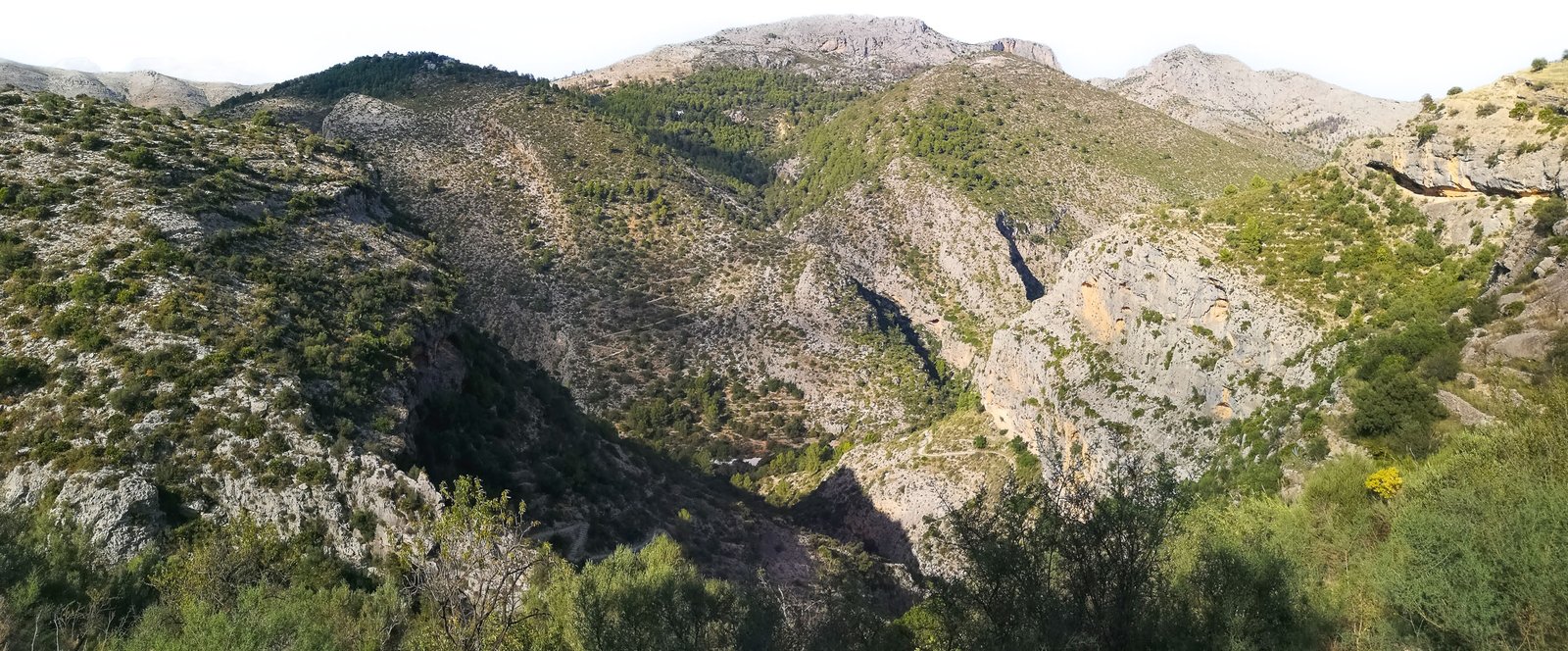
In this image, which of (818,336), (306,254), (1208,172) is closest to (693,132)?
(818,336)

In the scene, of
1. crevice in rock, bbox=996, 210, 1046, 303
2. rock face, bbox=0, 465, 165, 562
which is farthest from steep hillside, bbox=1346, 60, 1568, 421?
crevice in rock, bbox=996, 210, 1046, 303

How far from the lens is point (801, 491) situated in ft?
186

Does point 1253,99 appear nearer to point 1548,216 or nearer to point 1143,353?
point 1143,353

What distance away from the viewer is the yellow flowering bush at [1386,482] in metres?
22.0

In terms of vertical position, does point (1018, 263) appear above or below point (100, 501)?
below

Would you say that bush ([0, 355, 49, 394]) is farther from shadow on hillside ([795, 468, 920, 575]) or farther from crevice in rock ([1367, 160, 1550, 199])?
crevice in rock ([1367, 160, 1550, 199])

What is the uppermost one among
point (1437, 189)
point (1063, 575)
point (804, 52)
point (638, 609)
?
point (804, 52)

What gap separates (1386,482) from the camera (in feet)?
73.5

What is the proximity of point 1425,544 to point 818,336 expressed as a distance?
51893 mm

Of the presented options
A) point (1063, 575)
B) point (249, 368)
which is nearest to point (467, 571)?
point (1063, 575)

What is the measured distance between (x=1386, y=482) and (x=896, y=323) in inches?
2124

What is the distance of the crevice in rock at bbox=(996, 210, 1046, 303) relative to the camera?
77.4 meters

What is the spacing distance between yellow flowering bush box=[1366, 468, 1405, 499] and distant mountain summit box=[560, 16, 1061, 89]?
123222 mm

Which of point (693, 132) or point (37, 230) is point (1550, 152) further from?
point (693, 132)
